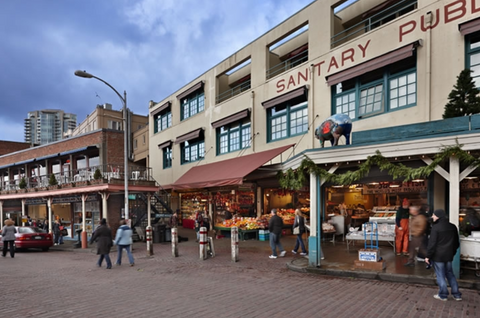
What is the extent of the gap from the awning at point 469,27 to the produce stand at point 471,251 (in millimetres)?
6636

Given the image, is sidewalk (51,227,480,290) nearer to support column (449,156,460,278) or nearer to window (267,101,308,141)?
support column (449,156,460,278)

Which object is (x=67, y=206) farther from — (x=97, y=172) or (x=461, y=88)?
(x=461, y=88)

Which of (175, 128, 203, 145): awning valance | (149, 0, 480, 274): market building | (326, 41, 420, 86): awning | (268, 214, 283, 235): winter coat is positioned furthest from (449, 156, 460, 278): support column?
(175, 128, 203, 145): awning valance

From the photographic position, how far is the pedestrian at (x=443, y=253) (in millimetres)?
6320

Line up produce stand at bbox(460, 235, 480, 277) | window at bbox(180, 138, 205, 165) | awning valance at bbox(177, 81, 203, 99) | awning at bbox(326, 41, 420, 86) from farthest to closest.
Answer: window at bbox(180, 138, 205, 165)
awning valance at bbox(177, 81, 203, 99)
awning at bbox(326, 41, 420, 86)
produce stand at bbox(460, 235, 480, 277)

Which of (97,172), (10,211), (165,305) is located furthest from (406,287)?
(10,211)

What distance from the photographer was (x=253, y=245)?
14562 millimetres

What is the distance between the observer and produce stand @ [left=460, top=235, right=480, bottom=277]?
7.63 m

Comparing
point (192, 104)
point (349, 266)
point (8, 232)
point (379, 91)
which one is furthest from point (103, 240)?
point (192, 104)

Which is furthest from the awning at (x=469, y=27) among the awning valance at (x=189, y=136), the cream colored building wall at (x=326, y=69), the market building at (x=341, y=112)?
the awning valance at (x=189, y=136)

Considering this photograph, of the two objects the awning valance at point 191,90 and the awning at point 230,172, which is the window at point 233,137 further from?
the awning valance at point 191,90

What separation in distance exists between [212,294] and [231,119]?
13.9 meters

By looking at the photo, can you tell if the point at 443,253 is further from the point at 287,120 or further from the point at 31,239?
the point at 31,239

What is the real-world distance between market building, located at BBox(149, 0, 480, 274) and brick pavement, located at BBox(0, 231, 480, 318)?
2.00 meters
